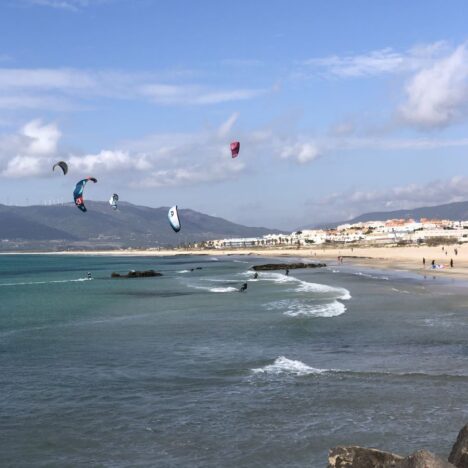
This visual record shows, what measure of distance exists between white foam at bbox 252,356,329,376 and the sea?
6cm

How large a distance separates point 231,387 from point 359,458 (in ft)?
25.3

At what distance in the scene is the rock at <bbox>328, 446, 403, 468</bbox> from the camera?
7.04 m

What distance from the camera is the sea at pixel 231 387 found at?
10.6m

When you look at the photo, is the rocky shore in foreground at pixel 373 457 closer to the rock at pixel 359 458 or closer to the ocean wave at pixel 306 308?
the rock at pixel 359 458

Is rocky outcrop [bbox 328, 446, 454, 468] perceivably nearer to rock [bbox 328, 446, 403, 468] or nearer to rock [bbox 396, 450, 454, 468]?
rock [bbox 328, 446, 403, 468]

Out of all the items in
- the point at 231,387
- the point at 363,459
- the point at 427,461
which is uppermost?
the point at 427,461

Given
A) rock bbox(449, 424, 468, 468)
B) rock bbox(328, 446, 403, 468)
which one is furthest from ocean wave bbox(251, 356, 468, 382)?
rock bbox(328, 446, 403, 468)

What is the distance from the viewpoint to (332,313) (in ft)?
94.7

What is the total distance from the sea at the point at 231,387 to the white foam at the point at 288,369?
0.06m

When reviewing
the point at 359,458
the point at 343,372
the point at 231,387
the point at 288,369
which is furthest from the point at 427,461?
the point at 288,369

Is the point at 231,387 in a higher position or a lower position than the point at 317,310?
higher

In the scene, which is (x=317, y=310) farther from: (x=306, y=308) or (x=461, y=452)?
(x=461, y=452)

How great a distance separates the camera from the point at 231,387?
14688mm

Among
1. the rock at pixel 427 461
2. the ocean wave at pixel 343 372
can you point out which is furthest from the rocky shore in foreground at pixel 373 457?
the ocean wave at pixel 343 372
